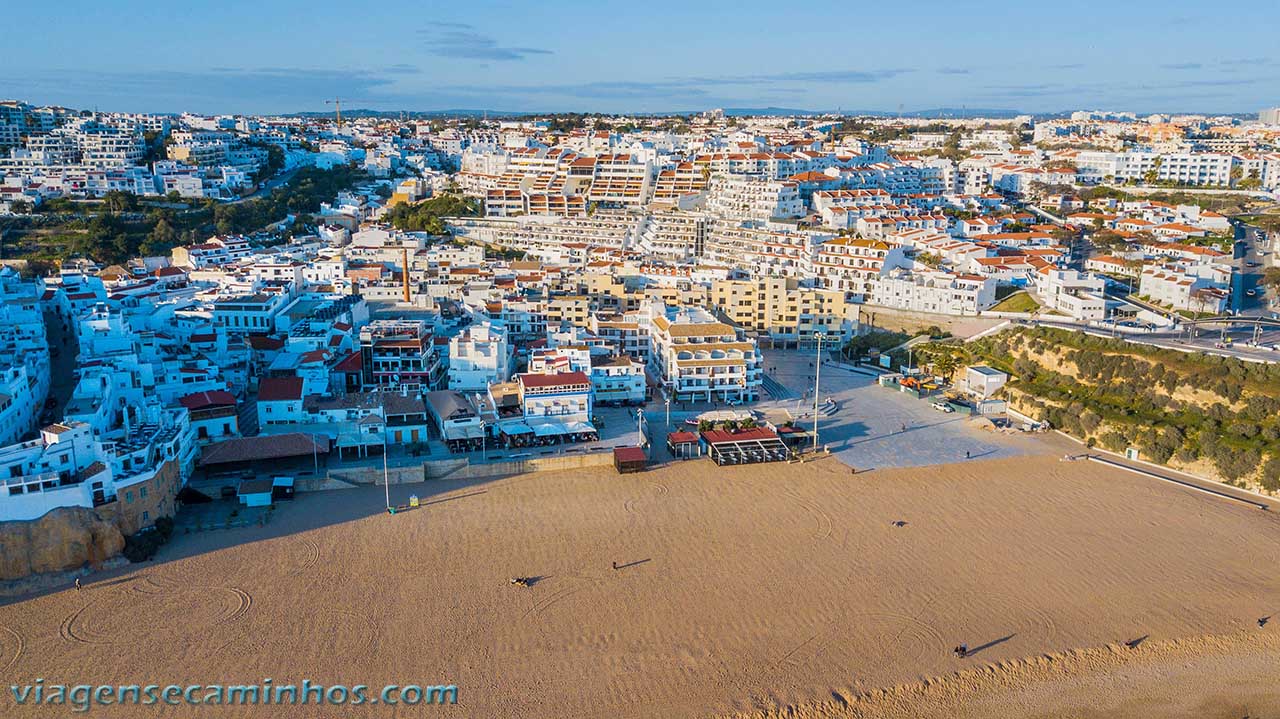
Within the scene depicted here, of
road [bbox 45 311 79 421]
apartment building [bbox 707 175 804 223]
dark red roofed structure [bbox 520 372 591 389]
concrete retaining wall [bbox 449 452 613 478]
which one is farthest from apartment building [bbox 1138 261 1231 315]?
road [bbox 45 311 79 421]

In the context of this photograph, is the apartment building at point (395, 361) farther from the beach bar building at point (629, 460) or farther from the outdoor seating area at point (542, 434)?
the beach bar building at point (629, 460)

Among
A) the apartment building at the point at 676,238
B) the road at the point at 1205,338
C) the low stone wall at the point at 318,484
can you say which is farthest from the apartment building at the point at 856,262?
the low stone wall at the point at 318,484

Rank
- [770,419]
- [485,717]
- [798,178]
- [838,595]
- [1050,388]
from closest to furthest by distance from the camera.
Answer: [485,717]
[838,595]
[770,419]
[1050,388]
[798,178]

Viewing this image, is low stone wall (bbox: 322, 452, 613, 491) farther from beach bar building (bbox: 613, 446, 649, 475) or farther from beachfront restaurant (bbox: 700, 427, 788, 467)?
beachfront restaurant (bbox: 700, 427, 788, 467)

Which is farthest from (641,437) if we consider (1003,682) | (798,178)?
→ (798,178)

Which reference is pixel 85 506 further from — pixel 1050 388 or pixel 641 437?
pixel 1050 388

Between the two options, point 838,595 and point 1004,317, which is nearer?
point 838,595
